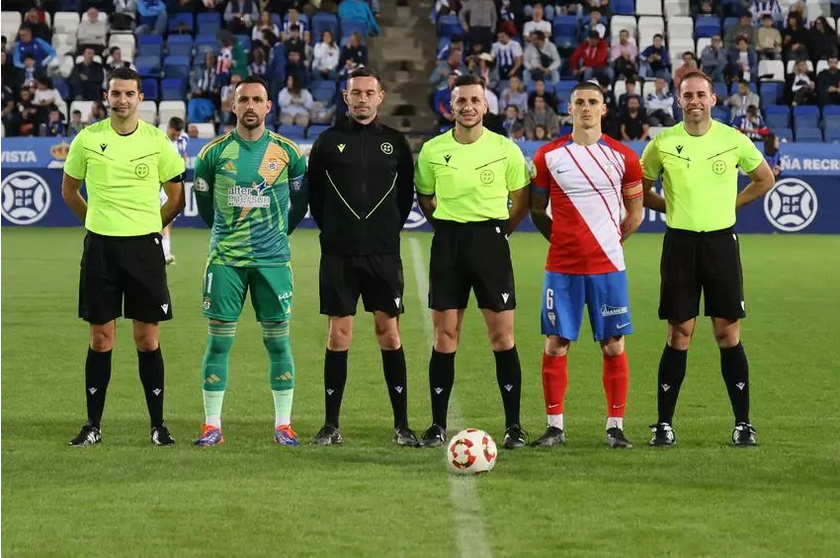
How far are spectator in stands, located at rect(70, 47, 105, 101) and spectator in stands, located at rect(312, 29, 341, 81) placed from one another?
384 cm

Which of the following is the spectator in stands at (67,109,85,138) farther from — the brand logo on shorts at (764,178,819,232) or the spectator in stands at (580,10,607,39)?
the brand logo on shorts at (764,178,819,232)

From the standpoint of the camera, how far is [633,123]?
2503cm

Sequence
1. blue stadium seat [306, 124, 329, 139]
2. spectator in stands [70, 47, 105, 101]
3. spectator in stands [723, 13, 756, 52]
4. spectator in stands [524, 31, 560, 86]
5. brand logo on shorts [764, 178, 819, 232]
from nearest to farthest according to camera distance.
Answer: brand logo on shorts [764, 178, 819, 232] < blue stadium seat [306, 124, 329, 139] < spectator in stands [70, 47, 105, 101] < spectator in stands [524, 31, 560, 86] < spectator in stands [723, 13, 756, 52]

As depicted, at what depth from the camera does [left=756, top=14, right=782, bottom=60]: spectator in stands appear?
27938 mm

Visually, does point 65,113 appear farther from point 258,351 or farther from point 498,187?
point 498,187

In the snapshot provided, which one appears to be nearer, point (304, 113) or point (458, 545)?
point (458, 545)

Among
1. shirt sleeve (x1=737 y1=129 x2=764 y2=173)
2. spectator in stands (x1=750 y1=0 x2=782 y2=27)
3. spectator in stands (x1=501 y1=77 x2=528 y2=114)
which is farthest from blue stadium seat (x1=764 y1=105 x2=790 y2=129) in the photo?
shirt sleeve (x1=737 y1=129 x2=764 y2=173)

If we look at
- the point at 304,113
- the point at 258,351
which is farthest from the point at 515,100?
the point at 258,351

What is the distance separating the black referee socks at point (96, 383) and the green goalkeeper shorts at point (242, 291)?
2.20 ft

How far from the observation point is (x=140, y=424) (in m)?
8.73

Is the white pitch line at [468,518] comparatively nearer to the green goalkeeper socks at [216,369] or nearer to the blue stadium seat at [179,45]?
the green goalkeeper socks at [216,369]

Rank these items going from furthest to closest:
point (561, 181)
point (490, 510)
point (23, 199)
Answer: point (23, 199) → point (561, 181) → point (490, 510)

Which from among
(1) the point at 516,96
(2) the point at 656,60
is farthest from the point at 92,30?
(2) the point at 656,60

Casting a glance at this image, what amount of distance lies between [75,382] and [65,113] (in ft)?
57.2
